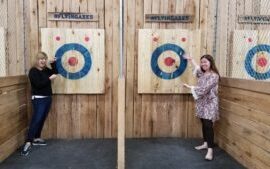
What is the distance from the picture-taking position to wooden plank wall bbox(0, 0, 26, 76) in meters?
3.60

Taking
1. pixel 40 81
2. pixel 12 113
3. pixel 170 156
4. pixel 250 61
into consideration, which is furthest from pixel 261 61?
pixel 12 113

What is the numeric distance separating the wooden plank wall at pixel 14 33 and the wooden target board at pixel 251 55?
105 inches

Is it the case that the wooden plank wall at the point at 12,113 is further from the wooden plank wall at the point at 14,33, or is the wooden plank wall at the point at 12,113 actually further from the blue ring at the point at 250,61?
the blue ring at the point at 250,61

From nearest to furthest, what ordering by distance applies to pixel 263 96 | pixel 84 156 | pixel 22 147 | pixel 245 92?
1. pixel 263 96
2. pixel 245 92
3. pixel 84 156
4. pixel 22 147

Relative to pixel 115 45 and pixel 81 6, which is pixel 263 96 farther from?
pixel 81 6

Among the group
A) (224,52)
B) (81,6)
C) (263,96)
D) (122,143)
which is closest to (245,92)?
(263,96)

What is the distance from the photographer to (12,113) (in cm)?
322

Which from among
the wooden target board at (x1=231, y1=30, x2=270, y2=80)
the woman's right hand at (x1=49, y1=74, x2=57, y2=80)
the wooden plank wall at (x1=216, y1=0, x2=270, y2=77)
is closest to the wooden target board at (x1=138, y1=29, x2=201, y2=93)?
the wooden plank wall at (x1=216, y1=0, x2=270, y2=77)

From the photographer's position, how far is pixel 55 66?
3.63 m

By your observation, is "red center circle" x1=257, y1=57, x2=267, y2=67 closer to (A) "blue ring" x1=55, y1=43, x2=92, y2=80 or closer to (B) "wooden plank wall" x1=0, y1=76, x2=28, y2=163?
(A) "blue ring" x1=55, y1=43, x2=92, y2=80

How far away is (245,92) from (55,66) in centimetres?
220

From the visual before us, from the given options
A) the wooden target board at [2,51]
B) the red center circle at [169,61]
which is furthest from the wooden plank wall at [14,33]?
the red center circle at [169,61]

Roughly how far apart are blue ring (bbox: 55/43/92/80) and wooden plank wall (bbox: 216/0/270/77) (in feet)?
5.45

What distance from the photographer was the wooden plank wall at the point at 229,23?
378 cm
